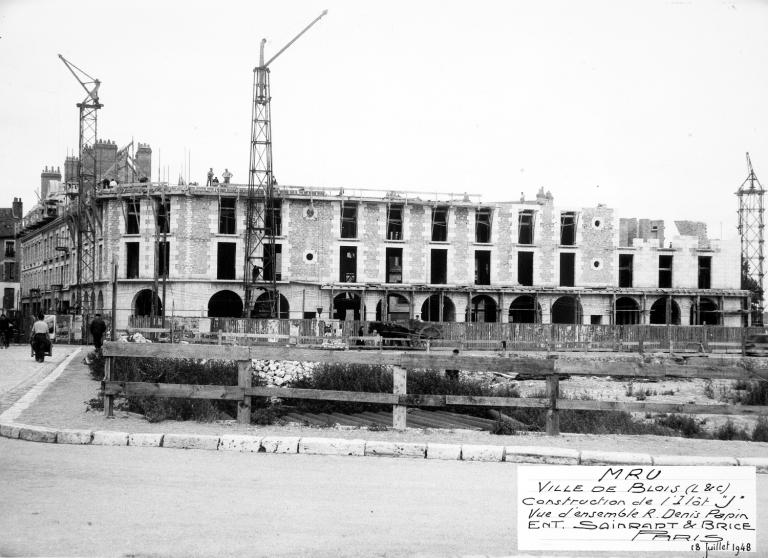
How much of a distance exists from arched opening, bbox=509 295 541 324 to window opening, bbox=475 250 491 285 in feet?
6.95

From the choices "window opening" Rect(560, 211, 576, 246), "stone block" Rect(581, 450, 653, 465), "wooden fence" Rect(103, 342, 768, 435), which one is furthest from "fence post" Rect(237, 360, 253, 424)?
"window opening" Rect(560, 211, 576, 246)

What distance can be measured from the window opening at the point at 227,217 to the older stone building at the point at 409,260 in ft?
0.23

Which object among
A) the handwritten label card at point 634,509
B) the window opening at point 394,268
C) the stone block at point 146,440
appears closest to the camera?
the handwritten label card at point 634,509

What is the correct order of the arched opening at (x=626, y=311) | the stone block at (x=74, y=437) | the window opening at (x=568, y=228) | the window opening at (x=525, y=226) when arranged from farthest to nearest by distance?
the arched opening at (x=626, y=311)
the window opening at (x=568, y=228)
the window opening at (x=525, y=226)
the stone block at (x=74, y=437)

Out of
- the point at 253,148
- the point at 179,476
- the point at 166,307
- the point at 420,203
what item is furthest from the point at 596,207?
the point at 179,476

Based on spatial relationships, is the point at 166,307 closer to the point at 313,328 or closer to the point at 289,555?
the point at 313,328

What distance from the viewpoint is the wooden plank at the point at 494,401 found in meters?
8.75

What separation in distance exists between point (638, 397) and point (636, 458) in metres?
13.1

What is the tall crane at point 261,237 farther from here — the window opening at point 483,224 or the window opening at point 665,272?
the window opening at point 665,272

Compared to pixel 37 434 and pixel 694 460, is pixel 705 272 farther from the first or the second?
pixel 37 434

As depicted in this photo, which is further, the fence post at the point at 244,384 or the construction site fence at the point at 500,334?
the construction site fence at the point at 500,334

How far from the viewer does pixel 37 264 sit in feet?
196

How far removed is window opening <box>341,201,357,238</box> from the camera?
148 feet

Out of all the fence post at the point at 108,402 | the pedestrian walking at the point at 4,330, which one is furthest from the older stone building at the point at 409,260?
the fence post at the point at 108,402
